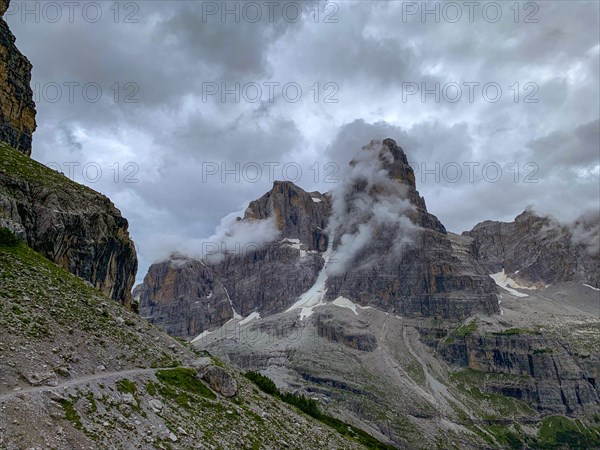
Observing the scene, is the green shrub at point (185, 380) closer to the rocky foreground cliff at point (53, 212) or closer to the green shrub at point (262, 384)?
the rocky foreground cliff at point (53, 212)

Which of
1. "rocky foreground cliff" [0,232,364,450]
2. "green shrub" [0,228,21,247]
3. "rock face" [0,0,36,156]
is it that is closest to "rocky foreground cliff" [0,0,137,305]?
"rock face" [0,0,36,156]

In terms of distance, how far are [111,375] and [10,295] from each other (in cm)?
1093

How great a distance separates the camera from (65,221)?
229 ft

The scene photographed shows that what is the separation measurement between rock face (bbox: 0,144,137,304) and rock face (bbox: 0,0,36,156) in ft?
95.2

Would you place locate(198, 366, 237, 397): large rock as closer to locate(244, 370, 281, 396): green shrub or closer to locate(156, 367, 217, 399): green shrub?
locate(156, 367, 217, 399): green shrub

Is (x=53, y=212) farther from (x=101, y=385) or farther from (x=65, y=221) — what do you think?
(x=101, y=385)

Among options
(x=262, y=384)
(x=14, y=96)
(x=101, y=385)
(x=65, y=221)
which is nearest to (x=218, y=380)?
(x=101, y=385)

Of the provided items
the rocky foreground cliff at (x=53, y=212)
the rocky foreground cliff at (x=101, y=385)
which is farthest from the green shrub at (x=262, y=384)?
the rocky foreground cliff at (x=53, y=212)

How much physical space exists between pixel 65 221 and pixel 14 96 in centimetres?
4933

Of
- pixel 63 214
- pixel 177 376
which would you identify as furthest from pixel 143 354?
pixel 63 214

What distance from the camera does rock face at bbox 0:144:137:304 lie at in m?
63.4

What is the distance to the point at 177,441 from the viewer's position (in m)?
36.8

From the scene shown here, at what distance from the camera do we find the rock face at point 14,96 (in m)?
99.4

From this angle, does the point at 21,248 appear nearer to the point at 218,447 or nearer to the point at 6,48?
the point at 218,447
